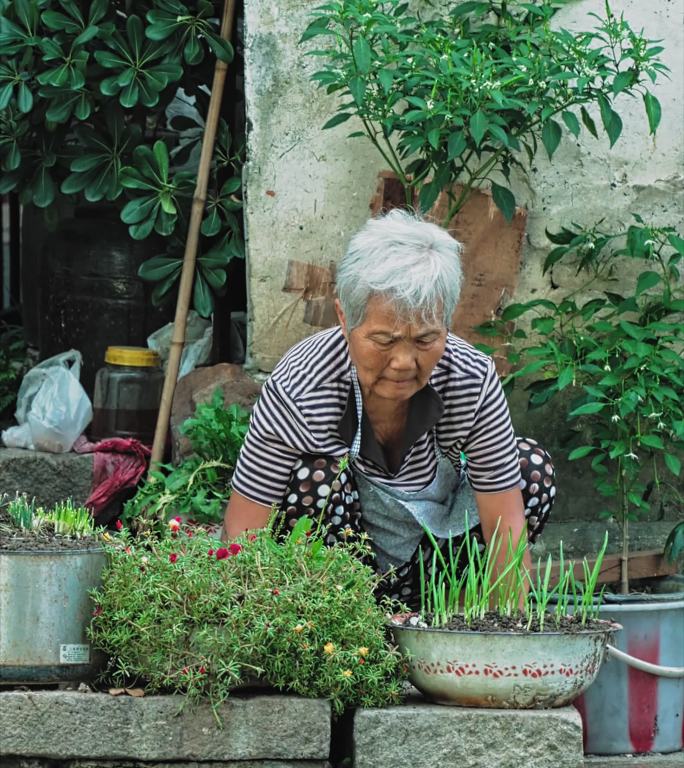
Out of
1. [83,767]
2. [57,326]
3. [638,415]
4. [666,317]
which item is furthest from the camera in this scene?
[57,326]

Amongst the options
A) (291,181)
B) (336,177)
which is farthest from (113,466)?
(336,177)

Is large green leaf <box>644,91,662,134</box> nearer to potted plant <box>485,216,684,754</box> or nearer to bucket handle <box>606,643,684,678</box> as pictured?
potted plant <box>485,216,684,754</box>

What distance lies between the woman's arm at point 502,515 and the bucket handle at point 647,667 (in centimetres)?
32

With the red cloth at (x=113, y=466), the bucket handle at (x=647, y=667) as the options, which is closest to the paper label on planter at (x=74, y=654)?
the bucket handle at (x=647, y=667)

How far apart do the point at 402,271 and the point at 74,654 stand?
110 cm

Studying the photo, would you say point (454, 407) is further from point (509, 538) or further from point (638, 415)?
point (638, 415)

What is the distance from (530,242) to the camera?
4578mm

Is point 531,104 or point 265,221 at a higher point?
point 531,104

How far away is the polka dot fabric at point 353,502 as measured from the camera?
10.6ft

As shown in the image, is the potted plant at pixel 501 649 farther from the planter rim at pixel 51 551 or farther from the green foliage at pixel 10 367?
the green foliage at pixel 10 367

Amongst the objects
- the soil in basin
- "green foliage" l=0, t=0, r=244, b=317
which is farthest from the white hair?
"green foliage" l=0, t=0, r=244, b=317

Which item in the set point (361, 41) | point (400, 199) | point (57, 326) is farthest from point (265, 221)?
point (57, 326)

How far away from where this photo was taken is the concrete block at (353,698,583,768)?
Result: 9.22ft

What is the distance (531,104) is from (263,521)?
5.17ft
